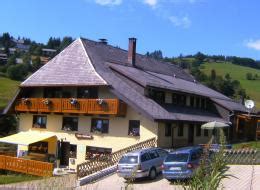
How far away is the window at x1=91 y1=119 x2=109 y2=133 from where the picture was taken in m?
35.7

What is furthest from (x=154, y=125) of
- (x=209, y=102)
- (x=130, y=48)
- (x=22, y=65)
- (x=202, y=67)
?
(x=202, y=67)

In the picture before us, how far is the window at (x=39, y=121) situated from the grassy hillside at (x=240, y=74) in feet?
201

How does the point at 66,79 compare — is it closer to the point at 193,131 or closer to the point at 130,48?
the point at 130,48

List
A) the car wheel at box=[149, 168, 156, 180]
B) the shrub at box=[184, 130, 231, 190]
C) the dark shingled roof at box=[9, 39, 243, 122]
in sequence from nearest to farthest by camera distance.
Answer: the shrub at box=[184, 130, 231, 190] < the car wheel at box=[149, 168, 156, 180] < the dark shingled roof at box=[9, 39, 243, 122]

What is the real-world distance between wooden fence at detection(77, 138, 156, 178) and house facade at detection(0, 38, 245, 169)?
1.57 metres

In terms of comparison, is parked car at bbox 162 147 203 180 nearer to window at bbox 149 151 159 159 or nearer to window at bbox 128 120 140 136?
window at bbox 149 151 159 159

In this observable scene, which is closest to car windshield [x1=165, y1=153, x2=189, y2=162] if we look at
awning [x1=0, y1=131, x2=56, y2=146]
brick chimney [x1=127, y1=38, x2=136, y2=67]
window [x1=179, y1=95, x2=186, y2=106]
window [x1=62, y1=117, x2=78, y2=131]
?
window [x1=62, y1=117, x2=78, y2=131]

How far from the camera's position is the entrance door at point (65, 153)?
37.5 meters

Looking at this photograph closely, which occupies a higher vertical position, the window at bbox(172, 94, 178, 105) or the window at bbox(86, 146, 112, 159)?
the window at bbox(172, 94, 178, 105)

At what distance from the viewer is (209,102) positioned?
47.0m

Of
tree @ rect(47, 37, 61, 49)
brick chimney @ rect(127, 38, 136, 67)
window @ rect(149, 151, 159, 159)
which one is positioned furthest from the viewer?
tree @ rect(47, 37, 61, 49)

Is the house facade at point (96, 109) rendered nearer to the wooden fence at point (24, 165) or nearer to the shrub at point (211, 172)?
the wooden fence at point (24, 165)

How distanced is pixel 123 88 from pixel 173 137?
554 centimetres

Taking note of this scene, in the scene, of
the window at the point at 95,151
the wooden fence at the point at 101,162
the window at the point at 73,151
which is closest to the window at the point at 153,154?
the wooden fence at the point at 101,162
